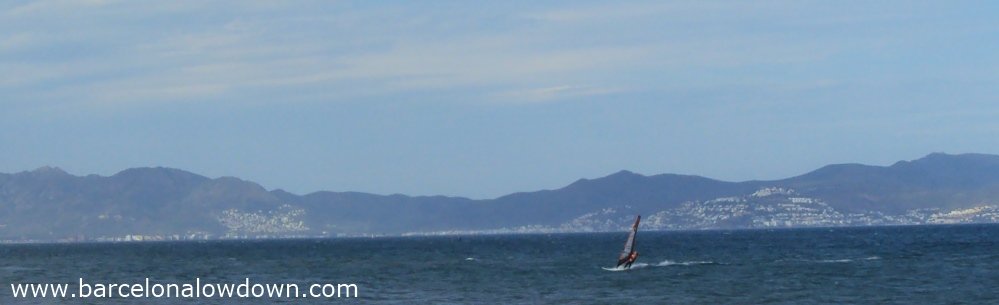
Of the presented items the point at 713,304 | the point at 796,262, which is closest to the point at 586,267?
the point at 796,262

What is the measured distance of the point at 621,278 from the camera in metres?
112

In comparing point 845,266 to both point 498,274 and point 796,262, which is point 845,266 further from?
point 498,274

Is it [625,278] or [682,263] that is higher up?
[682,263]

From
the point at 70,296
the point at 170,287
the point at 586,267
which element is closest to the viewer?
the point at 70,296

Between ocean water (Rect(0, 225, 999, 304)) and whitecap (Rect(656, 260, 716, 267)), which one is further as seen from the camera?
whitecap (Rect(656, 260, 716, 267))

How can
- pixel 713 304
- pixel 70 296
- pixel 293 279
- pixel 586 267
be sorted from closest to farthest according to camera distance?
pixel 713 304, pixel 70 296, pixel 293 279, pixel 586 267

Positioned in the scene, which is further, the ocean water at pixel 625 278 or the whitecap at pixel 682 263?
the whitecap at pixel 682 263

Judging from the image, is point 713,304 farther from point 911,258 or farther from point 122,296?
point 911,258

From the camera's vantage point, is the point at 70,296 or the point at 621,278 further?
the point at 621,278

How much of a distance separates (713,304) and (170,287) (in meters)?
40.6

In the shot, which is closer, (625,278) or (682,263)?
(625,278)

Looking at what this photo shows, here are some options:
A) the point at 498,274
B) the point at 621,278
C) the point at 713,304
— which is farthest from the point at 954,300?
the point at 498,274

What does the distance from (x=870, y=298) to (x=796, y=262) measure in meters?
47.5

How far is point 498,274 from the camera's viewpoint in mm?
124188
